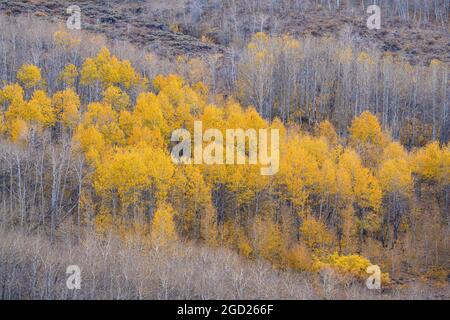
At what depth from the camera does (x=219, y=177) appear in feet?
152

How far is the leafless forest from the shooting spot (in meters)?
33.9

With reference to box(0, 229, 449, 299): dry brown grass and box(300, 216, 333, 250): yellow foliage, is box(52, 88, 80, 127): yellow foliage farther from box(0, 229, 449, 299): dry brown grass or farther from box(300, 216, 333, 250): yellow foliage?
box(300, 216, 333, 250): yellow foliage

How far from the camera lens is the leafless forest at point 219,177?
3388 centimetres

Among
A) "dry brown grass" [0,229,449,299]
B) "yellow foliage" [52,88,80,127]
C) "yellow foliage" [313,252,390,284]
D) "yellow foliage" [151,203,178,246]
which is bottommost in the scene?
"yellow foliage" [313,252,390,284]

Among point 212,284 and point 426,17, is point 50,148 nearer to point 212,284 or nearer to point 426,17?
point 212,284

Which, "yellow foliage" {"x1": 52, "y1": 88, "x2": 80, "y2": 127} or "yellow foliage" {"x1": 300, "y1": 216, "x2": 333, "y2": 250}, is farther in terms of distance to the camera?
"yellow foliage" {"x1": 52, "y1": 88, "x2": 80, "y2": 127}

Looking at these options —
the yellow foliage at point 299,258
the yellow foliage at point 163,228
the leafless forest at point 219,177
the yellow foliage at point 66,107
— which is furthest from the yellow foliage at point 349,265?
the yellow foliage at point 66,107

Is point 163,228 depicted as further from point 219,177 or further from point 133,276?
point 219,177

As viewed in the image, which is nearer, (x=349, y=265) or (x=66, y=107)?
(x=349, y=265)

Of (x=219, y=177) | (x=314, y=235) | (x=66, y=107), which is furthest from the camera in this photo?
(x=66, y=107)

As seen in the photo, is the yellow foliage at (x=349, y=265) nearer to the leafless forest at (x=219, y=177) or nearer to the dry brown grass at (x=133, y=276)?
the leafless forest at (x=219, y=177)

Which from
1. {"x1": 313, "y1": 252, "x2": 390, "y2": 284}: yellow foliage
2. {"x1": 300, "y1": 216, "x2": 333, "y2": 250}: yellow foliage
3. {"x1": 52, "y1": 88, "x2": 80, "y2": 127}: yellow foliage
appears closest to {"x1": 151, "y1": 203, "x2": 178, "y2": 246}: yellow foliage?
{"x1": 300, "y1": 216, "x2": 333, "y2": 250}: yellow foliage

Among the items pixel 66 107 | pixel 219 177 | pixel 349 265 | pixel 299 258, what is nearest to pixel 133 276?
pixel 299 258
